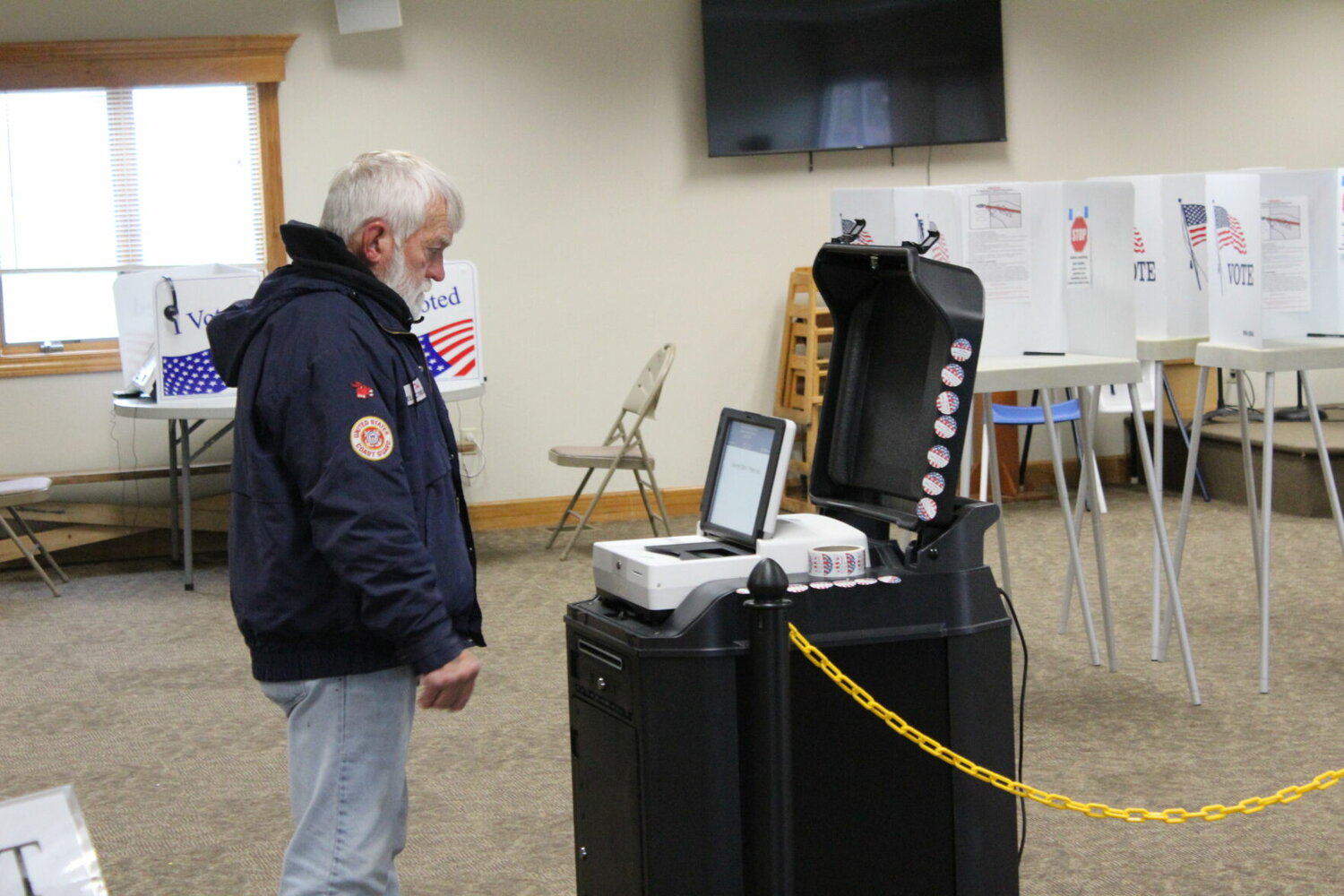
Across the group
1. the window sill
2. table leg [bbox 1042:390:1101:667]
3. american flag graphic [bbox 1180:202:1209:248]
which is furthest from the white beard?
the window sill

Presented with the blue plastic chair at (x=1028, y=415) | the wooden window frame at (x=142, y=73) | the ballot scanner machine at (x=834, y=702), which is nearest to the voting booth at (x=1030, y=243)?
the ballot scanner machine at (x=834, y=702)

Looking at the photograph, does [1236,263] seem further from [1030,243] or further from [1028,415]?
[1028,415]

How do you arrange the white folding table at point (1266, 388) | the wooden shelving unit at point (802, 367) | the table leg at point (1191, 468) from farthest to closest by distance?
the wooden shelving unit at point (802, 367) < the table leg at point (1191, 468) < the white folding table at point (1266, 388)

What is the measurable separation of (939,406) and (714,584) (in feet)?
1.43

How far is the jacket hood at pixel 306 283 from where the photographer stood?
1.98 m

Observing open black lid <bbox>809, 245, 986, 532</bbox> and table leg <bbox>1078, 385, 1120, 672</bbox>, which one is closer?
open black lid <bbox>809, 245, 986, 532</bbox>

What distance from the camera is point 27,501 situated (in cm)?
589

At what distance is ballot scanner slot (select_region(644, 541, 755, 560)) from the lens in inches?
88.0

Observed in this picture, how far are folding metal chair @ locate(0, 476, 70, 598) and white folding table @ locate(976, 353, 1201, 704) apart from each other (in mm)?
3772

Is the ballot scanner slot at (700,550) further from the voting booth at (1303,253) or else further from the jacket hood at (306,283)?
the voting booth at (1303,253)

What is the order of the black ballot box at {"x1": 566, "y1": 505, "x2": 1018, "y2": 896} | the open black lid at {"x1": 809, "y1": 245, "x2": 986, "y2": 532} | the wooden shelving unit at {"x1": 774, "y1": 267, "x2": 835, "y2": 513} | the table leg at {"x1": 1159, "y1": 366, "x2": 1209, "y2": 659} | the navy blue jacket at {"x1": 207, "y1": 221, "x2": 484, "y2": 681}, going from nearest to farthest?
the navy blue jacket at {"x1": 207, "y1": 221, "x2": 484, "y2": 681}, the black ballot box at {"x1": 566, "y1": 505, "x2": 1018, "y2": 896}, the open black lid at {"x1": 809, "y1": 245, "x2": 986, "y2": 532}, the table leg at {"x1": 1159, "y1": 366, "x2": 1209, "y2": 659}, the wooden shelving unit at {"x1": 774, "y1": 267, "x2": 835, "y2": 513}

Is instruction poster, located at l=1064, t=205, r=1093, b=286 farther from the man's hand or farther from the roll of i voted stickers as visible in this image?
the man's hand

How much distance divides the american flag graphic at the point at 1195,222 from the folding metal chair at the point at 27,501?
443 centimetres

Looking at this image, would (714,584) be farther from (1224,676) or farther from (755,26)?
(755,26)
